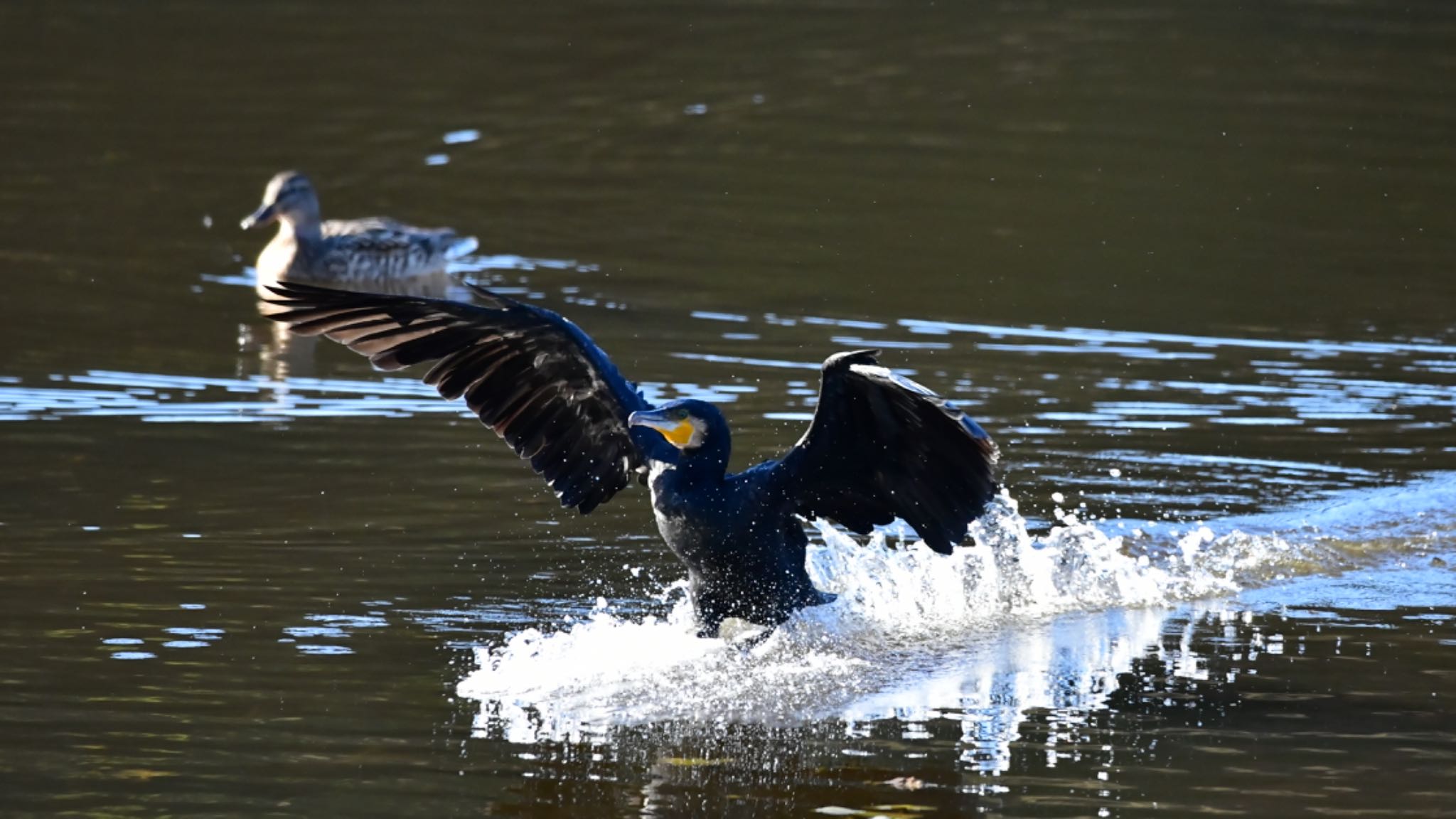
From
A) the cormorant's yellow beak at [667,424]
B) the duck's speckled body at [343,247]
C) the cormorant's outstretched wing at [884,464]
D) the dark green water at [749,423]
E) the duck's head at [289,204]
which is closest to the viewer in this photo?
the dark green water at [749,423]

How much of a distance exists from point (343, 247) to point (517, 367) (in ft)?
25.4

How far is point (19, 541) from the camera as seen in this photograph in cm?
799

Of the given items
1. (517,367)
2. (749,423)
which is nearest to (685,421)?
(517,367)

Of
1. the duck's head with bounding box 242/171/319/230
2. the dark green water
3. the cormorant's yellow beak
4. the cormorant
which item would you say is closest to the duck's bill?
the duck's head with bounding box 242/171/319/230

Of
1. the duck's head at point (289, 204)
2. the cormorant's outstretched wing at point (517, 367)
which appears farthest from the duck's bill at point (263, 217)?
→ the cormorant's outstretched wing at point (517, 367)

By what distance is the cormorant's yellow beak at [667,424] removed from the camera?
6824 millimetres

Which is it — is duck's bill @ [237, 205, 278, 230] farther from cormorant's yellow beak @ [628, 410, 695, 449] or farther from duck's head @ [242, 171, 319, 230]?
cormorant's yellow beak @ [628, 410, 695, 449]

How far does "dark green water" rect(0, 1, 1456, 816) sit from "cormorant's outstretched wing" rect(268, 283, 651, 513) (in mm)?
503

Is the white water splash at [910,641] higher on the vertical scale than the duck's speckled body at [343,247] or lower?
lower

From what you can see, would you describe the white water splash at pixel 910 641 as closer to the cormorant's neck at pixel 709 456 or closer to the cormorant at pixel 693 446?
the cormorant at pixel 693 446

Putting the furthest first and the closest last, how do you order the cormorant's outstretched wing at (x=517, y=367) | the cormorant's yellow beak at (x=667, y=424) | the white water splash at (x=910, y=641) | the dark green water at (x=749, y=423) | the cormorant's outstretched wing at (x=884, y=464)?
the cormorant's outstretched wing at (x=517, y=367) → the cormorant's yellow beak at (x=667, y=424) → the cormorant's outstretched wing at (x=884, y=464) → the white water splash at (x=910, y=641) → the dark green water at (x=749, y=423)

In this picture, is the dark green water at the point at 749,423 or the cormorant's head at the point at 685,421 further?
the cormorant's head at the point at 685,421

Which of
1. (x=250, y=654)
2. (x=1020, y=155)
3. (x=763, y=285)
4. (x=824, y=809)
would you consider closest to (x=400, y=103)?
(x=1020, y=155)

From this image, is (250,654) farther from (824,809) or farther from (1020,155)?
(1020,155)
